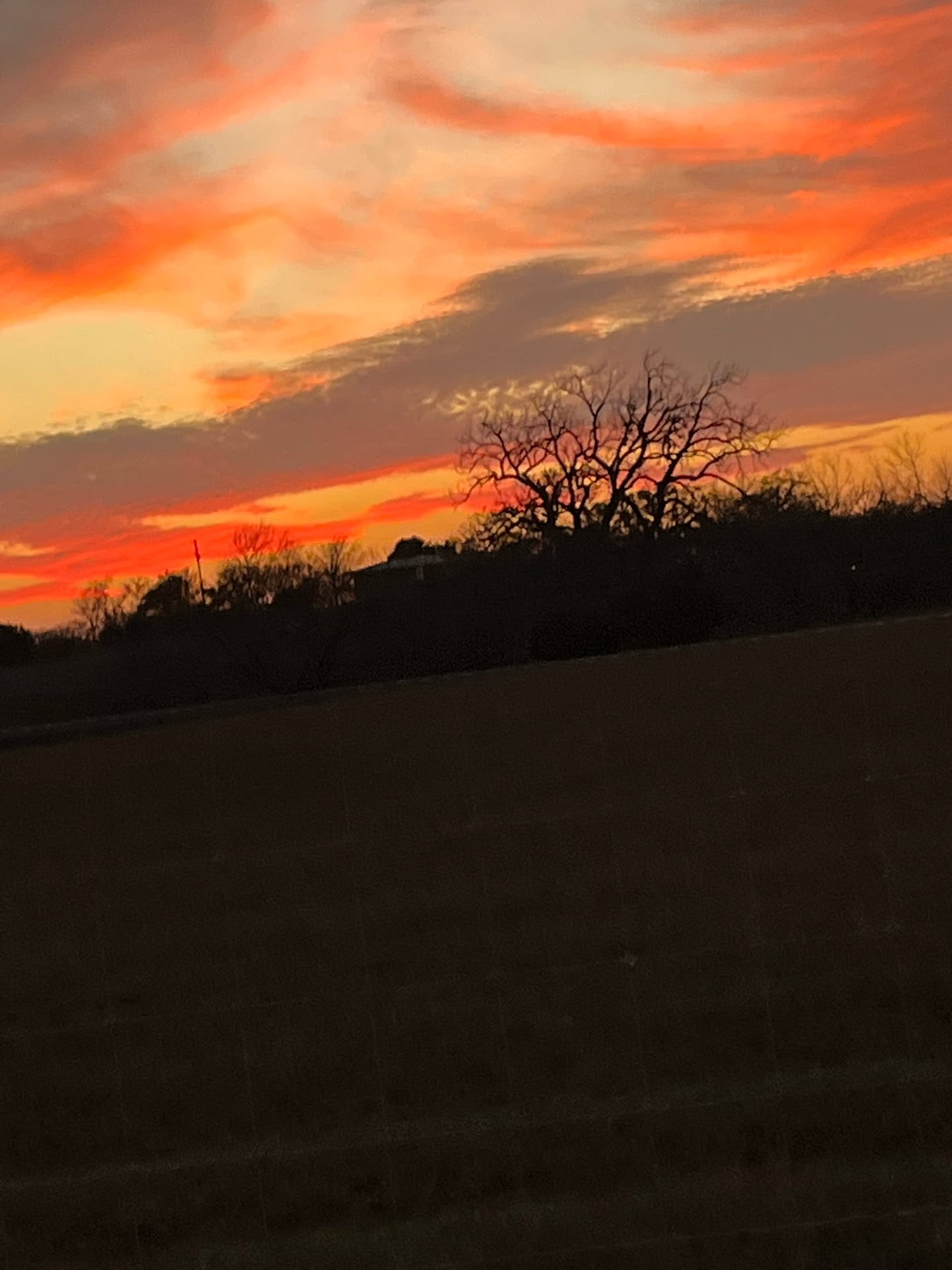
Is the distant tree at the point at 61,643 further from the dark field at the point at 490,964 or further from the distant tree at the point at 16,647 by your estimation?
Answer: the dark field at the point at 490,964

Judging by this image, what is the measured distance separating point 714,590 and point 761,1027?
32.2 m

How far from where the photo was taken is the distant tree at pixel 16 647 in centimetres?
3969

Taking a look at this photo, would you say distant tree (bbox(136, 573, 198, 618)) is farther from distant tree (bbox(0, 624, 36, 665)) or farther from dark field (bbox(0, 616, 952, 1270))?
dark field (bbox(0, 616, 952, 1270))

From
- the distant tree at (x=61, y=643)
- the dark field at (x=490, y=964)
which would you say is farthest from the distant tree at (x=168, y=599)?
the dark field at (x=490, y=964)

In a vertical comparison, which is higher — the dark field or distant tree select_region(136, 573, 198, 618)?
distant tree select_region(136, 573, 198, 618)

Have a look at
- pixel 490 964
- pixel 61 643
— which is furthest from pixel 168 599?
pixel 490 964

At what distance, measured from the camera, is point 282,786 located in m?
5.11

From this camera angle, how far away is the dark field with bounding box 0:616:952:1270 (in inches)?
191

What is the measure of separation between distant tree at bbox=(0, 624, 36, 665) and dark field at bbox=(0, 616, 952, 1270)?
35.5m

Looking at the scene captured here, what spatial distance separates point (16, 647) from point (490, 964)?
36.9 m

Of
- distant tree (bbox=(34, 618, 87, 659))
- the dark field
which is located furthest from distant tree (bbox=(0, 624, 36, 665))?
the dark field

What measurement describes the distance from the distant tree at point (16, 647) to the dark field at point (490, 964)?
116 ft

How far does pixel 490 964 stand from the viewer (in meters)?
5.00

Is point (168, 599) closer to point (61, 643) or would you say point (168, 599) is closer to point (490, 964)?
point (61, 643)
